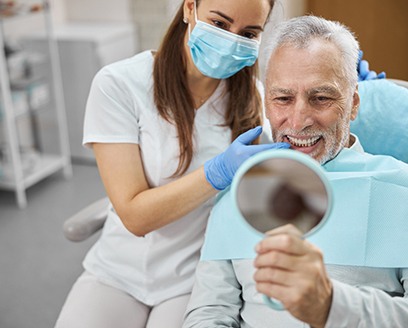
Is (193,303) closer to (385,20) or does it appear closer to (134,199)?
(134,199)

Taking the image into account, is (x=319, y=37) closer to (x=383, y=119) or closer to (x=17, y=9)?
(x=383, y=119)

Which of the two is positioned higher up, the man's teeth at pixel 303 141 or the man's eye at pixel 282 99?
the man's eye at pixel 282 99

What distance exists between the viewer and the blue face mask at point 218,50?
142cm

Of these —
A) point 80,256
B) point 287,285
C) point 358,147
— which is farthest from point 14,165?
point 287,285

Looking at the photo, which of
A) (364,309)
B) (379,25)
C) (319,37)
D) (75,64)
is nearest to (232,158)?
(319,37)

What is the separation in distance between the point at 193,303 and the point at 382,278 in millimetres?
438

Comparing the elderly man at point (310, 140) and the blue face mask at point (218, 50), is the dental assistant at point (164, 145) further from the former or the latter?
the elderly man at point (310, 140)

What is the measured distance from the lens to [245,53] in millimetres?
1466

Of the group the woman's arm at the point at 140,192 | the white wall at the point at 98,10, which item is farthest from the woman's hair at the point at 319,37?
the white wall at the point at 98,10

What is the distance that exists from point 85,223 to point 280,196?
0.97 metres

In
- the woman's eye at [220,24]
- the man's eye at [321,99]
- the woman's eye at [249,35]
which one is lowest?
the man's eye at [321,99]

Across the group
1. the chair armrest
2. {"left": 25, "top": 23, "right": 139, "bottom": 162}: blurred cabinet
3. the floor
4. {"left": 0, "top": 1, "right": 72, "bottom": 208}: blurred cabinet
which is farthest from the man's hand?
{"left": 25, "top": 23, "right": 139, "bottom": 162}: blurred cabinet

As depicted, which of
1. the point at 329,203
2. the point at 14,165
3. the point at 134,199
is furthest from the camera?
the point at 14,165

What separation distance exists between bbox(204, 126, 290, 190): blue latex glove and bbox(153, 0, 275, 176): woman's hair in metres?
0.21
